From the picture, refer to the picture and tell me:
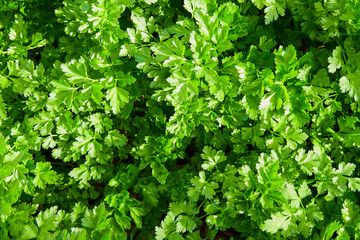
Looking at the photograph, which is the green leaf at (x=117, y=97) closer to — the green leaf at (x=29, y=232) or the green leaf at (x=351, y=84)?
the green leaf at (x=29, y=232)

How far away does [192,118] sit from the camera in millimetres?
2135

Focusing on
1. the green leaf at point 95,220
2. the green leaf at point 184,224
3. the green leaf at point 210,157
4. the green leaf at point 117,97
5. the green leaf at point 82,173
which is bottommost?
the green leaf at point 184,224

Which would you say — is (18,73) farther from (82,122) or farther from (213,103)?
(213,103)

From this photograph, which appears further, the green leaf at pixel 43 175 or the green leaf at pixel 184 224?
the green leaf at pixel 43 175

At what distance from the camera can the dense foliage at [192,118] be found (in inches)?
78.4

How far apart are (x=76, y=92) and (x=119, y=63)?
328mm

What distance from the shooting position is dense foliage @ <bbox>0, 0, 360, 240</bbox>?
6.53 ft

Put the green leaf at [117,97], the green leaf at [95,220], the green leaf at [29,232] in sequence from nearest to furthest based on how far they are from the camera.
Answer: the green leaf at [29,232], the green leaf at [95,220], the green leaf at [117,97]

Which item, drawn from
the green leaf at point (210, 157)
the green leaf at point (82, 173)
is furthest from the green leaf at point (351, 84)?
the green leaf at point (82, 173)

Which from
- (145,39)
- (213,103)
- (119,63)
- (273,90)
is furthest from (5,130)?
(273,90)

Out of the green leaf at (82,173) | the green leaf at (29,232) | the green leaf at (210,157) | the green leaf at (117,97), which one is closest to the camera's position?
the green leaf at (29,232)

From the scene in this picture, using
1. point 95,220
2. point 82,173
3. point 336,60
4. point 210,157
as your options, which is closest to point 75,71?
point 82,173

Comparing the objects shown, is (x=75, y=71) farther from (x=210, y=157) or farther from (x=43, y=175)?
(x=210, y=157)

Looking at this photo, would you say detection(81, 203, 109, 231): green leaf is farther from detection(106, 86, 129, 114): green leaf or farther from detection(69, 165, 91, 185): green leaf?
detection(106, 86, 129, 114): green leaf
